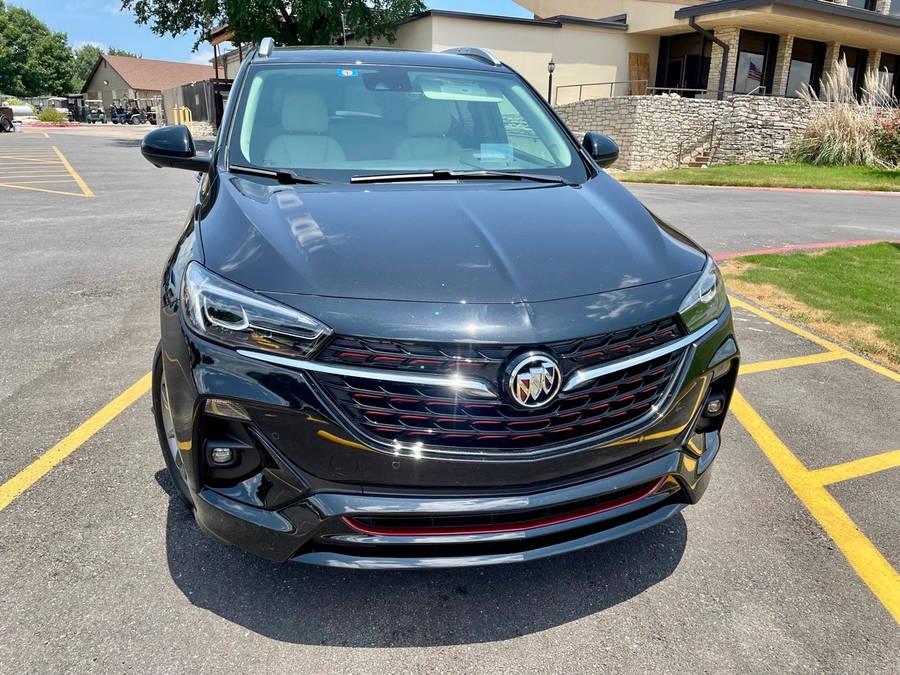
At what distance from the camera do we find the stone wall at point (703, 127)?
23.6 meters

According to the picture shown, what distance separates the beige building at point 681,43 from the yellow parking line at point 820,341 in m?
21.3

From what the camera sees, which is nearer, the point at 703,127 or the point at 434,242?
the point at 434,242

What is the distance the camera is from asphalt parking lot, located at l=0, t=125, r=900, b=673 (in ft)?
7.03

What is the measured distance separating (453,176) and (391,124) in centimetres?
62

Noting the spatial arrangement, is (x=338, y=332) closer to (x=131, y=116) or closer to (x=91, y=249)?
(x=91, y=249)

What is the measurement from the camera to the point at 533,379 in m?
1.93

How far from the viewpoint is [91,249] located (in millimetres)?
7672

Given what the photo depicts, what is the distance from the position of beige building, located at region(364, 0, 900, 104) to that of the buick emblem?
25868 millimetres

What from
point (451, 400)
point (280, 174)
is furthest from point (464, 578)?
point (280, 174)

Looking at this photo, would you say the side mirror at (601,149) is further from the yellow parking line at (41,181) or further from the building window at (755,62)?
the building window at (755,62)

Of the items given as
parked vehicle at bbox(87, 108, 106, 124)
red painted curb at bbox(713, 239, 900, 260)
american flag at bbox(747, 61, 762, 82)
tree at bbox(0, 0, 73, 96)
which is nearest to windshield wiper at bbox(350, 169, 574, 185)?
red painted curb at bbox(713, 239, 900, 260)

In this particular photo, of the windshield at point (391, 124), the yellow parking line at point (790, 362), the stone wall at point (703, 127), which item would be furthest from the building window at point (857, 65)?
the windshield at point (391, 124)

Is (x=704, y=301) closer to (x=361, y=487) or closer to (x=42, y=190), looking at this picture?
(x=361, y=487)

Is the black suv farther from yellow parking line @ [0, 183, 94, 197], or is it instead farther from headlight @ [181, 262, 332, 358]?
yellow parking line @ [0, 183, 94, 197]
